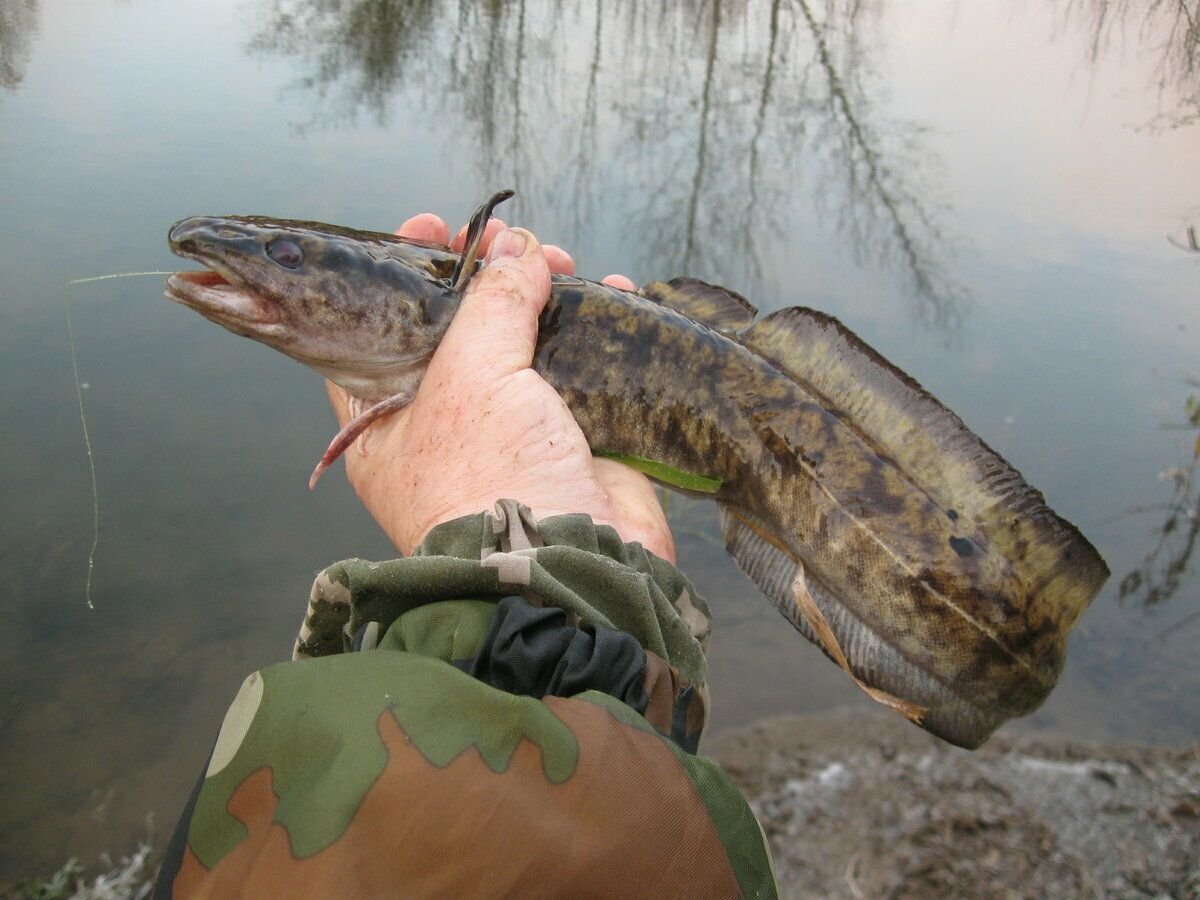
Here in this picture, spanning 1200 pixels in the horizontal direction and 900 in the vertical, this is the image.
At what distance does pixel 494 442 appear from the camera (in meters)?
2.39

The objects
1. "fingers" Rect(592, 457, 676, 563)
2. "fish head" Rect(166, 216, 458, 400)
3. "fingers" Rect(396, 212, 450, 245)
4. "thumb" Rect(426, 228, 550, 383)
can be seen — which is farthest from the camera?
"fingers" Rect(396, 212, 450, 245)

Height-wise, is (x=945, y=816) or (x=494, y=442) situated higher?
(x=494, y=442)

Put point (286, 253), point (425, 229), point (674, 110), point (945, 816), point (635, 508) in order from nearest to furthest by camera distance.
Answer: point (635, 508) → point (286, 253) → point (425, 229) → point (945, 816) → point (674, 110)

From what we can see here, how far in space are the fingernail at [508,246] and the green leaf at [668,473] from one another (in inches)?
25.6

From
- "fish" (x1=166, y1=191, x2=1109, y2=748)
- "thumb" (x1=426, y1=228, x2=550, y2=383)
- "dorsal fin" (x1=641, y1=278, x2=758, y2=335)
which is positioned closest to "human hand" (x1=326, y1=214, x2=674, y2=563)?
"thumb" (x1=426, y1=228, x2=550, y2=383)

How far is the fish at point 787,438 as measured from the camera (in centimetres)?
257

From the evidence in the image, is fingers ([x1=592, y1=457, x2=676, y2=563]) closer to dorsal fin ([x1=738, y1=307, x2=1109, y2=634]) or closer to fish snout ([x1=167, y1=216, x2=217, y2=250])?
dorsal fin ([x1=738, y1=307, x2=1109, y2=634])

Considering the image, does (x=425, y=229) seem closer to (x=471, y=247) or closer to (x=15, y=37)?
(x=471, y=247)

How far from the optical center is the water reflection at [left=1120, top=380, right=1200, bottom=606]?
5.05m

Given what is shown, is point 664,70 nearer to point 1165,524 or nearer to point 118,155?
point 118,155

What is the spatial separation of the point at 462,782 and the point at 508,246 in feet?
6.74

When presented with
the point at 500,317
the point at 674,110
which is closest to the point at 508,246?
the point at 500,317

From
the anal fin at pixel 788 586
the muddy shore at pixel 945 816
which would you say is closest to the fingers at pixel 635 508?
the anal fin at pixel 788 586

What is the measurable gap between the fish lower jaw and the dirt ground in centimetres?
255
